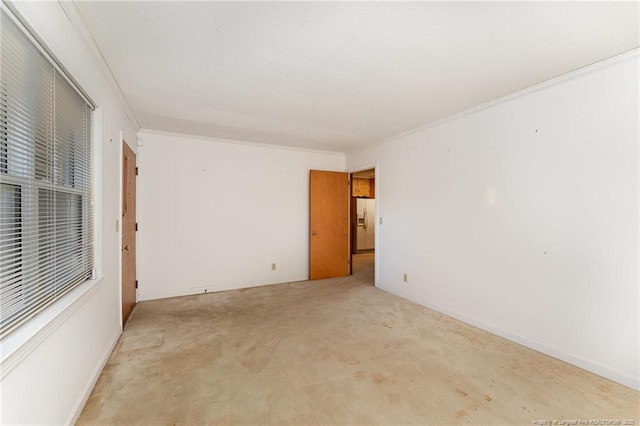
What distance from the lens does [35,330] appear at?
4.22ft

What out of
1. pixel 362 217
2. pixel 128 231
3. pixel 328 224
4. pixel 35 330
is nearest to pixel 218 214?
pixel 128 231

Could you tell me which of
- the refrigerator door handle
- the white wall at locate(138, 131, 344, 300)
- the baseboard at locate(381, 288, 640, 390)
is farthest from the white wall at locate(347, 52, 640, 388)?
the refrigerator door handle

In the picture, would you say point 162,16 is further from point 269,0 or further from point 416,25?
point 416,25

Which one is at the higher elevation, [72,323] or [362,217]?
[362,217]

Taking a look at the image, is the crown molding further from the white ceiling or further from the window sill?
the window sill

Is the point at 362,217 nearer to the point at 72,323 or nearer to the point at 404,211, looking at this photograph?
the point at 404,211

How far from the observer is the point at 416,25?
67.9 inches

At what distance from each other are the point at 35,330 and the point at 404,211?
12.5 feet

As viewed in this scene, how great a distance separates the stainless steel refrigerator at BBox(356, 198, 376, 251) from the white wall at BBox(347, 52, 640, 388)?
4.27 meters

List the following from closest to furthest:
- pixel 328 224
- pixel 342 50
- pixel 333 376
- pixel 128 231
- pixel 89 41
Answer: pixel 89 41 → pixel 342 50 → pixel 333 376 → pixel 128 231 → pixel 328 224

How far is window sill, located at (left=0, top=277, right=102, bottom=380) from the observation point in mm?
1118

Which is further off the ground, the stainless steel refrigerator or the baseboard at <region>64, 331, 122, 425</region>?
the stainless steel refrigerator

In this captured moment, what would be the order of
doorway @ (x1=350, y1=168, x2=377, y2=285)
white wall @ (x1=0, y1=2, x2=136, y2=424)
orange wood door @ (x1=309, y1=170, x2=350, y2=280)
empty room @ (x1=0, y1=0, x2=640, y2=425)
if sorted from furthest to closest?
1. doorway @ (x1=350, y1=168, x2=377, y2=285)
2. orange wood door @ (x1=309, y1=170, x2=350, y2=280)
3. empty room @ (x1=0, y1=0, x2=640, y2=425)
4. white wall @ (x1=0, y1=2, x2=136, y2=424)

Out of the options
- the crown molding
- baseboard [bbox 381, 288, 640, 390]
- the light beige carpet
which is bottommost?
the light beige carpet
